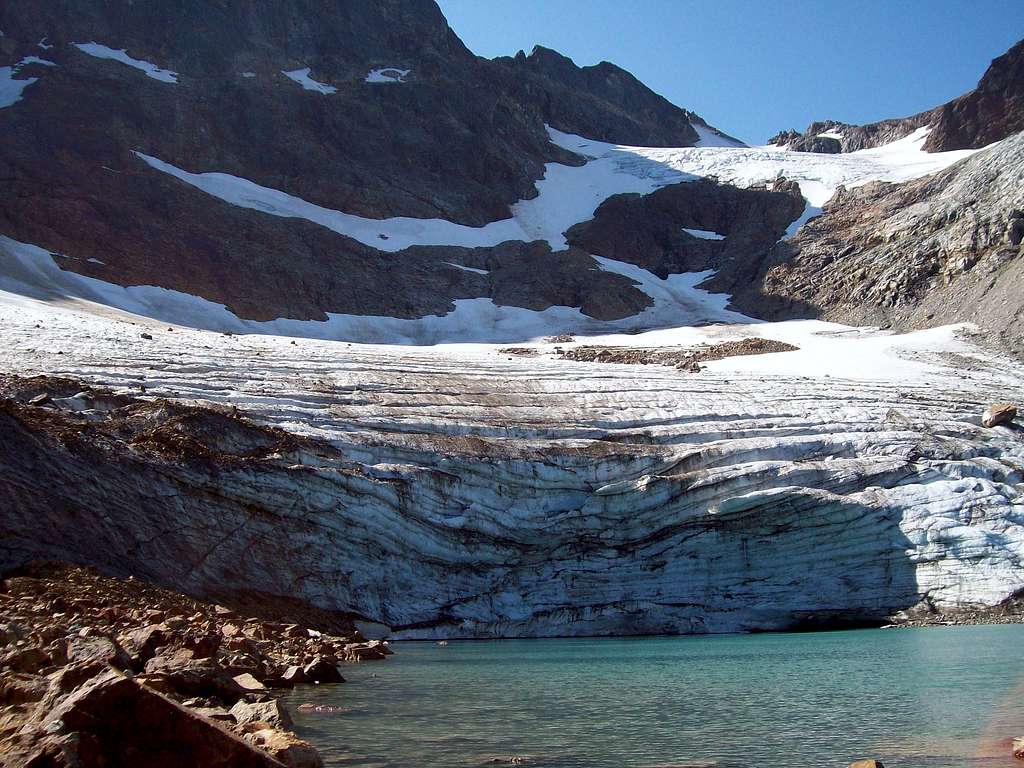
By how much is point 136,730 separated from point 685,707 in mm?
7435

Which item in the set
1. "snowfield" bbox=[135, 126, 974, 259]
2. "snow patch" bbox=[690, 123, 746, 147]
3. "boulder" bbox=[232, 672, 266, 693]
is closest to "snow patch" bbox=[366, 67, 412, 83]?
"snowfield" bbox=[135, 126, 974, 259]

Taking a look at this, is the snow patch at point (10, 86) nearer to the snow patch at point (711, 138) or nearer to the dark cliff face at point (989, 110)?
the dark cliff face at point (989, 110)

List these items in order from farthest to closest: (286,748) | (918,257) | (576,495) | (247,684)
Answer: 1. (918,257)
2. (576,495)
3. (247,684)
4. (286,748)

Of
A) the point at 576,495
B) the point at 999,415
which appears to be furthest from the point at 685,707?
the point at 999,415

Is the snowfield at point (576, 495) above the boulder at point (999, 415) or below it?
below

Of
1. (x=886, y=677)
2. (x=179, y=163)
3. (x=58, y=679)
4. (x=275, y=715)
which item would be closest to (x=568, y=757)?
(x=275, y=715)

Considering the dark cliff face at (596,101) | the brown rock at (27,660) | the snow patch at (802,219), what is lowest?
the brown rock at (27,660)

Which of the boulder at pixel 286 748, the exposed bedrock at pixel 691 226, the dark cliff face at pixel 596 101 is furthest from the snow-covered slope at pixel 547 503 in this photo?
the dark cliff face at pixel 596 101

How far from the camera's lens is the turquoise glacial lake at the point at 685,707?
28.8ft

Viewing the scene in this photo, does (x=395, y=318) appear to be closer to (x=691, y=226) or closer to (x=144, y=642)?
(x=691, y=226)

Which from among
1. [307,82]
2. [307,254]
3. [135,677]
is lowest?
[135,677]

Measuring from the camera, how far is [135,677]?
24.1 feet

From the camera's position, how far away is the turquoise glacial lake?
28.8 feet

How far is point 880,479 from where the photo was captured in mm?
23578
